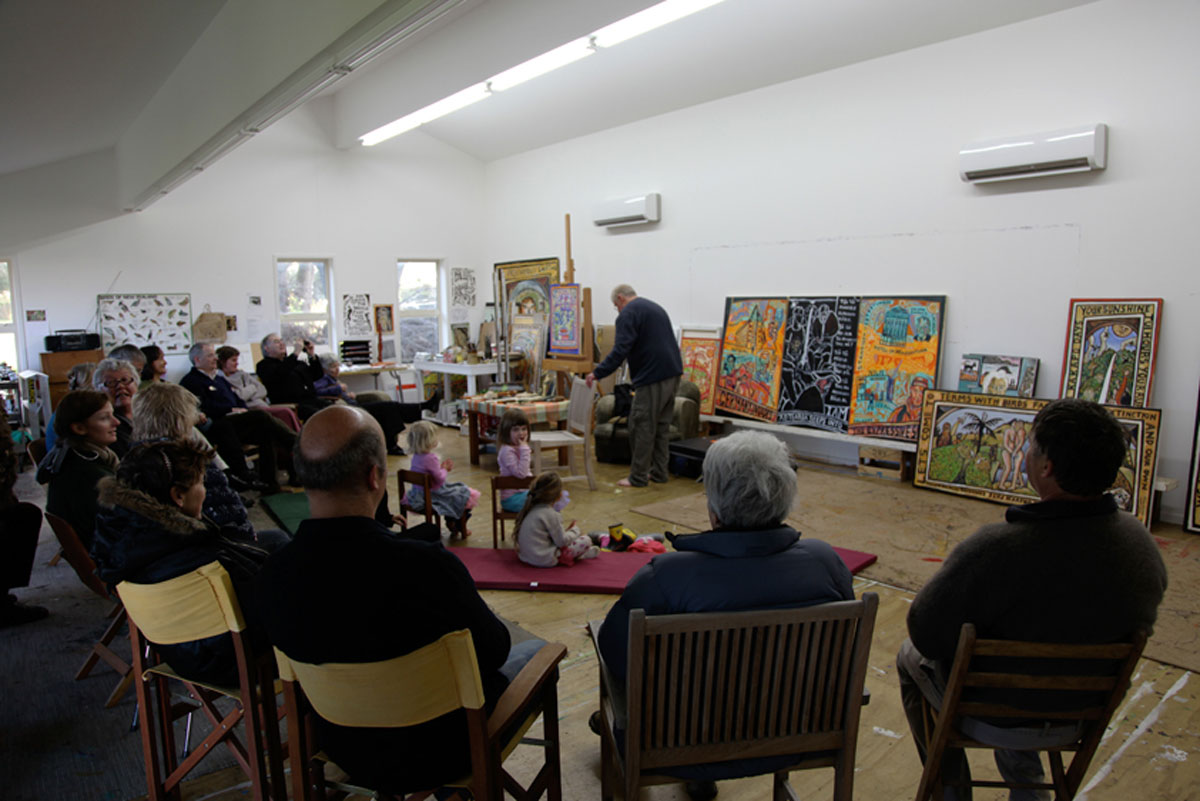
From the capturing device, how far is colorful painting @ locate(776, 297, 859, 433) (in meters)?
6.37

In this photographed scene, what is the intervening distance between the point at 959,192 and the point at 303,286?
7.42 metres

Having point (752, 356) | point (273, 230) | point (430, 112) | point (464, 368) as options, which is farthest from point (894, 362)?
point (273, 230)

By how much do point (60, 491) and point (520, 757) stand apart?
2271 millimetres

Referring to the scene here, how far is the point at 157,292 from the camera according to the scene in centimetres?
823

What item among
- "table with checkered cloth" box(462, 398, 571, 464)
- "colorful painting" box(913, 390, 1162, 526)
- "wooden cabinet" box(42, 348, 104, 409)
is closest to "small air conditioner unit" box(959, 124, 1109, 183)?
"colorful painting" box(913, 390, 1162, 526)

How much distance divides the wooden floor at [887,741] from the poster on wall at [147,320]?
658 cm

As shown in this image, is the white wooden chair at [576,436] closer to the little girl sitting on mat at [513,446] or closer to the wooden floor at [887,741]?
the little girl sitting on mat at [513,446]

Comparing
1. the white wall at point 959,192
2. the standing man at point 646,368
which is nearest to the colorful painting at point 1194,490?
the white wall at point 959,192

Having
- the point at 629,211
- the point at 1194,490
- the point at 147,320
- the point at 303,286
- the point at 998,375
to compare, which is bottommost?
the point at 1194,490

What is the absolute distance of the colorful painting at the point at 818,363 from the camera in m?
6.37

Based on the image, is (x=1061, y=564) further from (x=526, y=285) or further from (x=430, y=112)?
(x=526, y=285)

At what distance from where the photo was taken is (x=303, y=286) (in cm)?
927

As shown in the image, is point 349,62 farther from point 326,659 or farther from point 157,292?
point 157,292

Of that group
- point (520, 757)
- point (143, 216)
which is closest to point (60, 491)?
point (520, 757)
